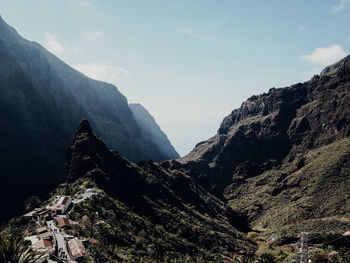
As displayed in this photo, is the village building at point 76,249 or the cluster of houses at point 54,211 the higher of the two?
the cluster of houses at point 54,211

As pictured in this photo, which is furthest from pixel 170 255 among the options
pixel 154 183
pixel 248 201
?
pixel 248 201

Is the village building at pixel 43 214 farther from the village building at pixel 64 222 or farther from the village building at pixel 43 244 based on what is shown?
the village building at pixel 43 244

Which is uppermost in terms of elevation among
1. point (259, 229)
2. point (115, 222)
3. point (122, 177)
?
point (122, 177)

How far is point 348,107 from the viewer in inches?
6855

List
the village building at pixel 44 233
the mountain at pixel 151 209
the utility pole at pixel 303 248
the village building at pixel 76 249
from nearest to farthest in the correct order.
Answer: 1. the utility pole at pixel 303 248
2. the village building at pixel 76 249
3. the village building at pixel 44 233
4. the mountain at pixel 151 209

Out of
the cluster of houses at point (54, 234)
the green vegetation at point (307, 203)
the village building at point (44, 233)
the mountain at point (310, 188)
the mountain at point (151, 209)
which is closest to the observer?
the cluster of houses at point (54, 234)

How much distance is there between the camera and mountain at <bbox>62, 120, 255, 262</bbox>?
7244cm

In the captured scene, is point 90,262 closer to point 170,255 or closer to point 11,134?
point 170,255

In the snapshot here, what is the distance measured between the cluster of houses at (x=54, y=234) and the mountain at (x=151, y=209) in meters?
3.96

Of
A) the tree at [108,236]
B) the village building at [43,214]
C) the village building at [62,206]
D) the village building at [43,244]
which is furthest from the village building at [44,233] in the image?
the village building at [62,206]

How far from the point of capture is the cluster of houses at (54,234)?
50409 millimetres

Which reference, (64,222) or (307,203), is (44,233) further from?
(307,203)

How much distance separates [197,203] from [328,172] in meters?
60.0

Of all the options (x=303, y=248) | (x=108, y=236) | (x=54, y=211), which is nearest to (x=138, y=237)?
(x=108, y=236)
